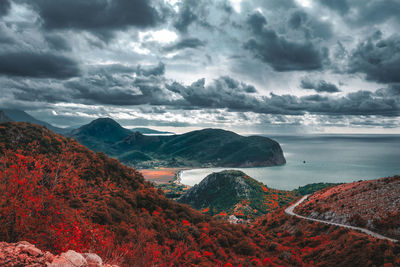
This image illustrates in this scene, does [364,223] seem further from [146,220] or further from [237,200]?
[237,200]

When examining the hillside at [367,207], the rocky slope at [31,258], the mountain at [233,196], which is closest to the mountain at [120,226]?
the rocky slope at [31,258]

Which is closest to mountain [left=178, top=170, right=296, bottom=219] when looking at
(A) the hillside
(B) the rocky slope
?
(A) the hillside

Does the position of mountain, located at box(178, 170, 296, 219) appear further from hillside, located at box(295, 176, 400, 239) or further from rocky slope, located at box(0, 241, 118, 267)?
rocky slope, located at box(0, 241, 118, 267)

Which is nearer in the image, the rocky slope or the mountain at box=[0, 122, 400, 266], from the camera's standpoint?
the rocky slope

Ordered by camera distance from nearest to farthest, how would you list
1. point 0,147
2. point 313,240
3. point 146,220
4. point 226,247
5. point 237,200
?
point 146,220, point 226,247, point 0,147, point 313,240, point 237,200

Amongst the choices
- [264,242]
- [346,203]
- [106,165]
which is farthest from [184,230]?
[346,203]

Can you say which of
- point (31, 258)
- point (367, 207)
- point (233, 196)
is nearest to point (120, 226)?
point (31, 258)

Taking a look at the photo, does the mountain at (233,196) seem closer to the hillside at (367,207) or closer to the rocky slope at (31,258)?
the hillside at (367,207)
